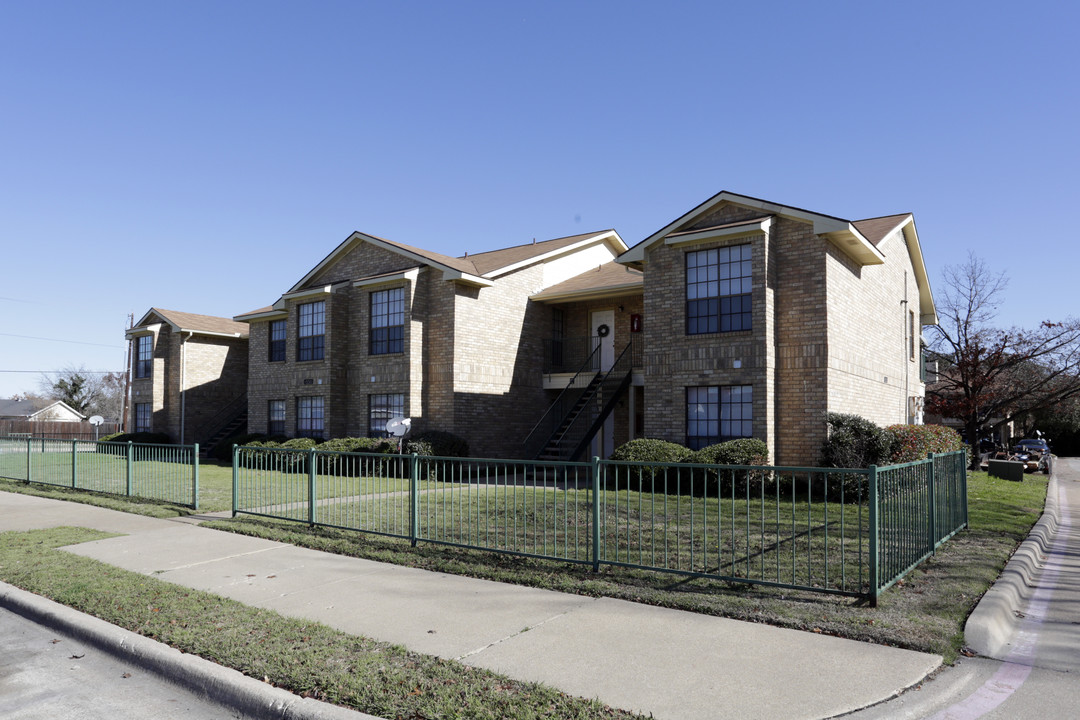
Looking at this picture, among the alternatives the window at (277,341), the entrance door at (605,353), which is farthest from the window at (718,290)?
the window at (277,341)

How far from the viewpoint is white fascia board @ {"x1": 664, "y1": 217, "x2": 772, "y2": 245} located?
15875mm

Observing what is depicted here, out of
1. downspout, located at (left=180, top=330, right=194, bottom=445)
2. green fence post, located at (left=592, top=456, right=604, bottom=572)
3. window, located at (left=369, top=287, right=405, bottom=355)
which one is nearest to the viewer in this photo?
green fence post, located at (left=592, top=456, right=604, bottom=572)

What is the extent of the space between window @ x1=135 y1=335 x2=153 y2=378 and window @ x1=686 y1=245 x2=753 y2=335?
83.3 ft

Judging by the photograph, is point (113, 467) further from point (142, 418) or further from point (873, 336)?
point (142, 418)

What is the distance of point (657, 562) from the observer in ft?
26.0

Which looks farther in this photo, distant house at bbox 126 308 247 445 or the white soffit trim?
distant house at bbox 126 308 247 445

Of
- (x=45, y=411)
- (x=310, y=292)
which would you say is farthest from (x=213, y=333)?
(x=45, y=411)

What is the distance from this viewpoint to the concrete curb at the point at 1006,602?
5203 mm

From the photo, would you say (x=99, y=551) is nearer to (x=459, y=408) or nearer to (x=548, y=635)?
(x=548, y=635)

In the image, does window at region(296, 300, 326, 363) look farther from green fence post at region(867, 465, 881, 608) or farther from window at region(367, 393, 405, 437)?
green fence post at region(867, 465, 881, 608)

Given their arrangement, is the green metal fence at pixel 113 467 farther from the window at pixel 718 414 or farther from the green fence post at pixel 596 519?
the window at pixel 718 414

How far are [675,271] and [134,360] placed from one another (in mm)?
27252

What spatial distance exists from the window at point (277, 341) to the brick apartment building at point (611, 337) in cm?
6

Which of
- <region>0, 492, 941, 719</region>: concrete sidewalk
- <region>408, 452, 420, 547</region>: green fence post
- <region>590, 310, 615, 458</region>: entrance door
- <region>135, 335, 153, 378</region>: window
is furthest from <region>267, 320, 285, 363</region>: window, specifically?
<region>408, 452, 420, 547</region>: green fence post
